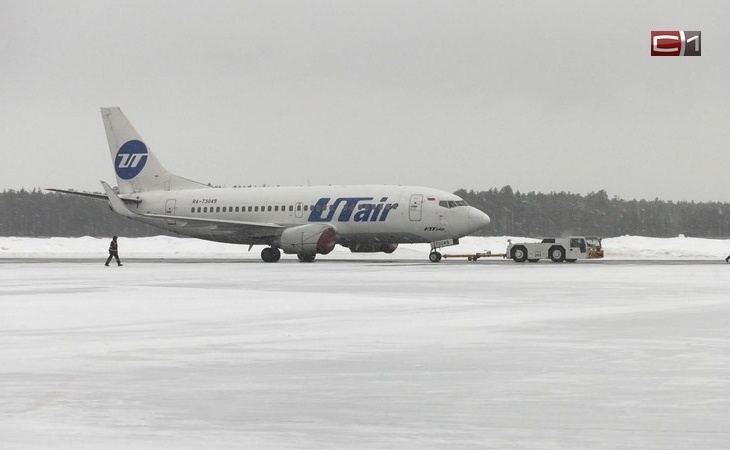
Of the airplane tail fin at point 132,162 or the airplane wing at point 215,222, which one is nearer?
the airplane wing at point 215,222

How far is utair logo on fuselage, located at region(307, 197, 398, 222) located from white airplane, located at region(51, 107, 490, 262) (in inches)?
2.1

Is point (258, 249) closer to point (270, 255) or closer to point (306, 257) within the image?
point (270, 255)

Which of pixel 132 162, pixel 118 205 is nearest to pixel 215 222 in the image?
pixel 118 205

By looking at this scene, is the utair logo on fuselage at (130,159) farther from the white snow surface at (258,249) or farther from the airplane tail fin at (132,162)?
the white snow surface at (258,249)

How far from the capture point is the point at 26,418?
397 inches

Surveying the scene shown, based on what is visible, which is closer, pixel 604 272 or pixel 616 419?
pixel 616 419

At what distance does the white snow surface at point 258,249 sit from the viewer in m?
70.8

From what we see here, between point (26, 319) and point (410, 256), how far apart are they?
164 ft

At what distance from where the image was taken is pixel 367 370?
44.0 ft

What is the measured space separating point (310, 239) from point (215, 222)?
6884mm

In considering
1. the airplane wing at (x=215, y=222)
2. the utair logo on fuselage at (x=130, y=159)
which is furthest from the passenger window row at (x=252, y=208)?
the utair logo on fuselage at (x=130, y=159)

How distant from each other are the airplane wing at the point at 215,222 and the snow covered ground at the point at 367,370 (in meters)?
32.4

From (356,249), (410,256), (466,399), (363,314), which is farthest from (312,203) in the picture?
(466,399)

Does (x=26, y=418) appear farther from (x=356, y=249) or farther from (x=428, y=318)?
(x=356, y=249)
